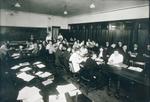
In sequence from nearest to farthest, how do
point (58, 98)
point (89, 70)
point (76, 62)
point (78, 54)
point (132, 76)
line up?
point (58, 98), point (132, 76), point (89, 70), point (76, 62), point (78, 54)

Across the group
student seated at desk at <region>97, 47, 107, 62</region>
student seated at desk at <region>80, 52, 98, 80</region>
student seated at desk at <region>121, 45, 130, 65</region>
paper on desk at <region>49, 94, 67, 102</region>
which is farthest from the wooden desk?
paper on desk at <region>49, 94, 67, 102</region>

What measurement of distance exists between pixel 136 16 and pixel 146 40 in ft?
4.11

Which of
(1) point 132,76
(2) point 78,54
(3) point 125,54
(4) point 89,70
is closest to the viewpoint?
(1) point 132,76

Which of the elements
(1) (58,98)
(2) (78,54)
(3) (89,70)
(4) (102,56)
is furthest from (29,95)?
(4) (102,56)

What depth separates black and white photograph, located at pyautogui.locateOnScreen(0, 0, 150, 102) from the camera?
3055 millimetres

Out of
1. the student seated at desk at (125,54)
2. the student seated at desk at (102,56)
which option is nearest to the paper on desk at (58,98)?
the student seated at desk at (102,56)

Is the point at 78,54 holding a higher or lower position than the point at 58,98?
higher

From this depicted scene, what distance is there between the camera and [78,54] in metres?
4.91

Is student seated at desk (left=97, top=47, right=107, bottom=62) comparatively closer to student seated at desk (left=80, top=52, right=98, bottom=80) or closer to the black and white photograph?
the black and white photograph

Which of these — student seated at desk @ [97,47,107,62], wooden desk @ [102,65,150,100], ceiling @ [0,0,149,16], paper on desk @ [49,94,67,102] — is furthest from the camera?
ceiling @ [0,0,149,16]

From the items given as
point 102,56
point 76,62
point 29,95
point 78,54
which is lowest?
point 29,95

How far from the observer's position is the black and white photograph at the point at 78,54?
120 inches

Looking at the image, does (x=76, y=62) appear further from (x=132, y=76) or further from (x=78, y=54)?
(x=132, y=76)

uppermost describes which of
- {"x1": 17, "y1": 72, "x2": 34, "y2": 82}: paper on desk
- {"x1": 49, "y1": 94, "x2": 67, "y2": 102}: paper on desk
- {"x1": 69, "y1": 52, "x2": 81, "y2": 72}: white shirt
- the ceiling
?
the ceiling
